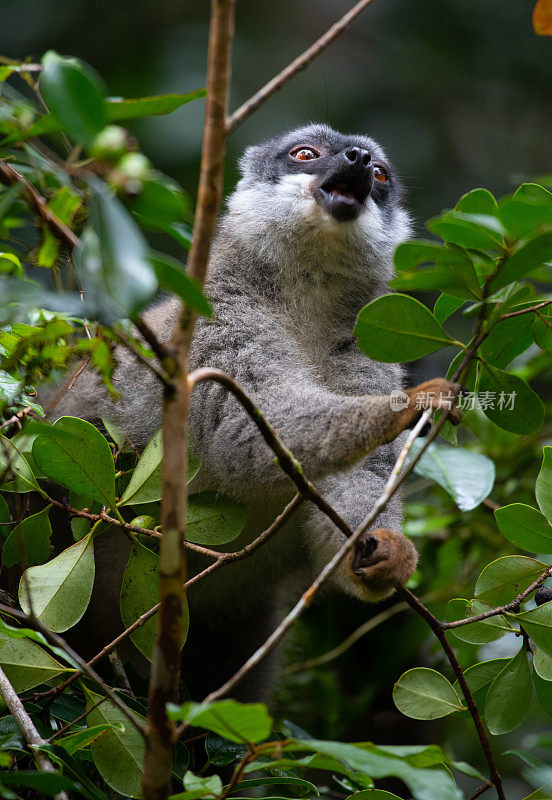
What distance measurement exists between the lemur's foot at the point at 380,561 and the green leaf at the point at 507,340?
578 millimetres

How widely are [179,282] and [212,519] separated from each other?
107cm

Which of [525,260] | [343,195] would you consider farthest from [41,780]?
[343,195]

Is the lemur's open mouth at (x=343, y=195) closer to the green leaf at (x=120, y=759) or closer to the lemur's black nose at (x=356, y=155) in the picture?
the lemur's black nose at (x=356, y=155)

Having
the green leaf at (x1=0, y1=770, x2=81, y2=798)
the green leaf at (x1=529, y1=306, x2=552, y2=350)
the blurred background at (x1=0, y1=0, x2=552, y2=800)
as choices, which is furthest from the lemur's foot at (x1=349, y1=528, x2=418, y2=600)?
the blurred background at (x1=0, y1=0, x2=552, y2=800)

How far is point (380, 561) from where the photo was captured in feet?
7.11

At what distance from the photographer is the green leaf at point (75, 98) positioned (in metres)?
1.10

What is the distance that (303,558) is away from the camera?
307 centimetres

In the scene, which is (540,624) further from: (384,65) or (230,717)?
A: (384,65)

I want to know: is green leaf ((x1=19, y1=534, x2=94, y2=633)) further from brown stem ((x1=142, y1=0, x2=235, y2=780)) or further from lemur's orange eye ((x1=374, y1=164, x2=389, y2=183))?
lemur's orange eye ((x1=374, y1=164, x2=389, y2=183))

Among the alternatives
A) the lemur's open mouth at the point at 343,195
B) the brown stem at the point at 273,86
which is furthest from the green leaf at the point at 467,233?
the lemur's open mouth at the point at 343,195

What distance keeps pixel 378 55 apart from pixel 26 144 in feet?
19.7

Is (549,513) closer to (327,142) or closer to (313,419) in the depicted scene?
(313,419)

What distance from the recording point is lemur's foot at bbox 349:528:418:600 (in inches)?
85.0

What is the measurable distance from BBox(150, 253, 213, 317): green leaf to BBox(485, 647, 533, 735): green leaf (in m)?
1.25
